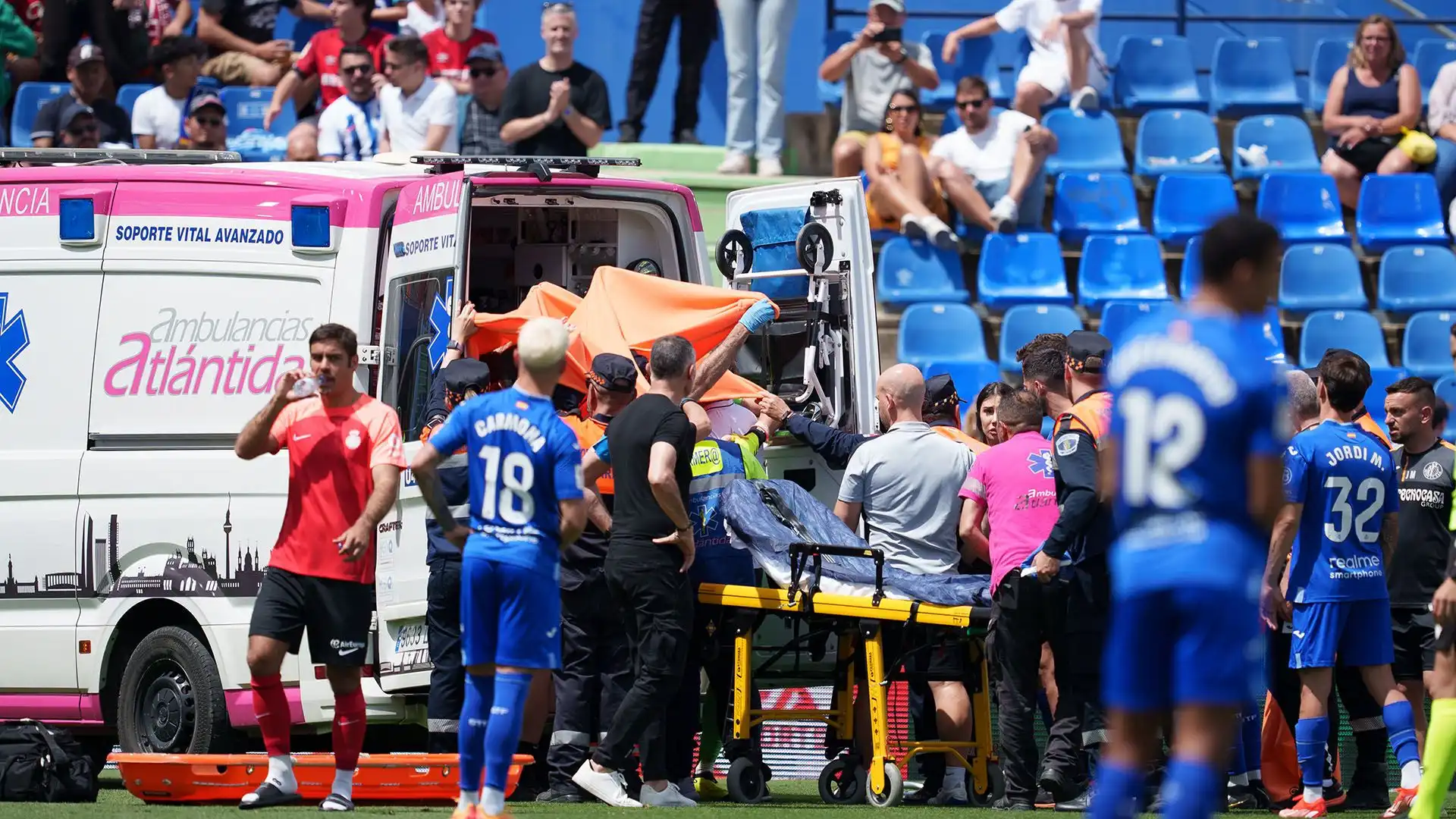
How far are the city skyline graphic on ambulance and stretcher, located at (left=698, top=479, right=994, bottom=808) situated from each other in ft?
11.6

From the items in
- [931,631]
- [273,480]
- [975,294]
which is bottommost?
[931,631]

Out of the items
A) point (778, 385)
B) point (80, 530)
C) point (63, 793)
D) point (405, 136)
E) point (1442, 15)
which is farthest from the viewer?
point (1442, 15)

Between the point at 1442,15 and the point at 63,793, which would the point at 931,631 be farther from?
the point at 1442,15

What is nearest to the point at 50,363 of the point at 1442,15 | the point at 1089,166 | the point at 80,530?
the point at 80,530

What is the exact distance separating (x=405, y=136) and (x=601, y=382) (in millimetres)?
6511

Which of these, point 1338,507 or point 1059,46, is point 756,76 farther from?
point 1338,507

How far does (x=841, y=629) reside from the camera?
352 inches

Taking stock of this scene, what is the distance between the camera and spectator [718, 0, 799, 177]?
15883 millimetres

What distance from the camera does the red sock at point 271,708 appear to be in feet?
26.0

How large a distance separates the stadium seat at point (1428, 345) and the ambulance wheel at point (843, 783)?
7.59m

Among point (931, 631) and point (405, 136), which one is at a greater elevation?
point (405, 136)

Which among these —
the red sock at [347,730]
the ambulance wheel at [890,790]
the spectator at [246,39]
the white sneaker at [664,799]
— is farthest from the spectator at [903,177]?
the red sock at [347,730]

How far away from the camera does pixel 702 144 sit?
17.0 meters

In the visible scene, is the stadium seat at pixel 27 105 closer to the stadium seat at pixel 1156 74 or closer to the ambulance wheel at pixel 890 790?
the stadium seat at pixel 1156 74
